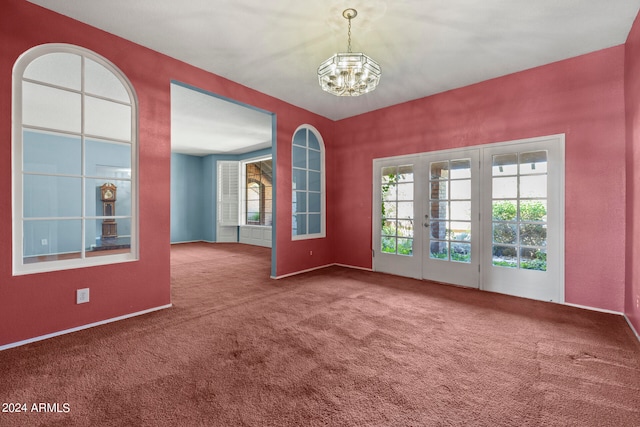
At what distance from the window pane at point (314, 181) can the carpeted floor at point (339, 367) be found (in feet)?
8.01

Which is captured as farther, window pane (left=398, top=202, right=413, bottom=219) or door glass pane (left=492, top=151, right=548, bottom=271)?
window pane (left=398, top=202, right=413, bottom=219)

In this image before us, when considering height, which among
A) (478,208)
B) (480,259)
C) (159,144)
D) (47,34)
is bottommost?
(480,259)

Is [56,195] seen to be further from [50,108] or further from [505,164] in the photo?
[505,164]

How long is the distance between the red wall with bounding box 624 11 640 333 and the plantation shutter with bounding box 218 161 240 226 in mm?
8276

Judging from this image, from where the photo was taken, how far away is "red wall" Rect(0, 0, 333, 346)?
223 centimetres

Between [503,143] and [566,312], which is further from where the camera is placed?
[503,143]

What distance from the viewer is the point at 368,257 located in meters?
5.04

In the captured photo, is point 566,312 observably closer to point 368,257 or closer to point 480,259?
point 480,259

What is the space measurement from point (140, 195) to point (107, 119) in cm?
80

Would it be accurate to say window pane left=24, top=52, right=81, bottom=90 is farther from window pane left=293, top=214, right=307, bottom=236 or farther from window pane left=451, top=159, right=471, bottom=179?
window pane left=451, top=159, right=471, bottom=179

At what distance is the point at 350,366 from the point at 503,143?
3.37m

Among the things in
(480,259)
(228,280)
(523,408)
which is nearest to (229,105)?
(228,280)

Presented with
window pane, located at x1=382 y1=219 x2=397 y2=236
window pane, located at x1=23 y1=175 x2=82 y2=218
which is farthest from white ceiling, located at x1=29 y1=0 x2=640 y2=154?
window pane, located at x1=382 y1=219 x2=397 y2=236

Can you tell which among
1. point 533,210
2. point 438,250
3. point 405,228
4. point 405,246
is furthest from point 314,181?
point 533,210
